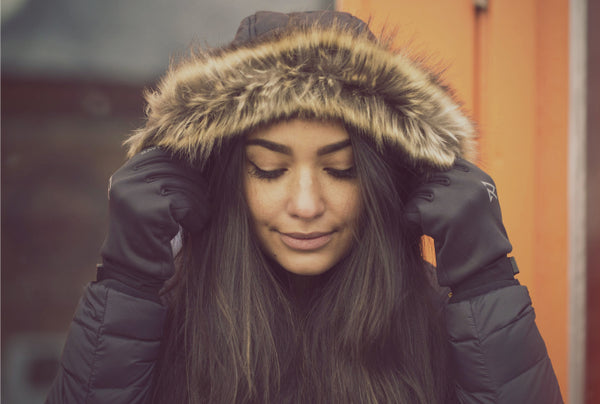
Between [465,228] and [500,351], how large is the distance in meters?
0.24

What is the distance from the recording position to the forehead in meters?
0.84

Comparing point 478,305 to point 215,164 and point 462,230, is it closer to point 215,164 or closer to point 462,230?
point 462,230

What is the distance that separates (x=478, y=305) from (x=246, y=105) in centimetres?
61

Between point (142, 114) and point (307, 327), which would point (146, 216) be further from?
point (142, 114)

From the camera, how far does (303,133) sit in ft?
2.76

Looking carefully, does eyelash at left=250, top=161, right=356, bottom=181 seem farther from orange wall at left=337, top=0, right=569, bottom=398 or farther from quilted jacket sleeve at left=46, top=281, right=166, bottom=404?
orange wall at left=337, top=0, right=569, bottom=398

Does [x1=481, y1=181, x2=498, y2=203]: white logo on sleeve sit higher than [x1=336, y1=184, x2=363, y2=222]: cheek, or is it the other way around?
[x1=481, y1=181, x2=498, y2=203]: white logo on sleeve

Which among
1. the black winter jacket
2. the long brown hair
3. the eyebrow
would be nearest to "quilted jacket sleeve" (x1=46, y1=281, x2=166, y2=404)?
the black winter jacket

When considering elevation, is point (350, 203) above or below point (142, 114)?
below

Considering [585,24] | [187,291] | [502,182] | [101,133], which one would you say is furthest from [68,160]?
[585,24]

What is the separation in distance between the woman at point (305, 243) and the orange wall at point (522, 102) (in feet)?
1.82

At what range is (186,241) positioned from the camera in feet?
3.46

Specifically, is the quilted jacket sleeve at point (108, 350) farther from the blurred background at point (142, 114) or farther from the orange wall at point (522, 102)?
the orange wall at point (522, 102)

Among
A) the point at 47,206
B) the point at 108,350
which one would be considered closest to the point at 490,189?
the point at 108,350
